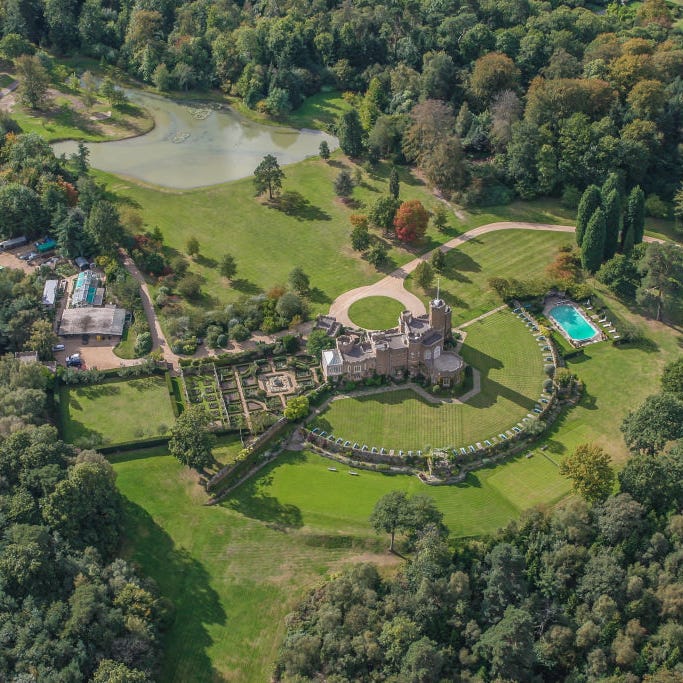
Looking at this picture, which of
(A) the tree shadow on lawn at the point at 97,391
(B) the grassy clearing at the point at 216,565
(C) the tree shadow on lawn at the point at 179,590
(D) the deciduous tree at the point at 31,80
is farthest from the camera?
(D) the deciduous tree at the point at 31,80

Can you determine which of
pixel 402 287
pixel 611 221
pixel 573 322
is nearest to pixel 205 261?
pixel 402 287

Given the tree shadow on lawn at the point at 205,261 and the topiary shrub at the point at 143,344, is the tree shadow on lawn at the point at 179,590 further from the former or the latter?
the tree shadow on lawn at the point at 205,261

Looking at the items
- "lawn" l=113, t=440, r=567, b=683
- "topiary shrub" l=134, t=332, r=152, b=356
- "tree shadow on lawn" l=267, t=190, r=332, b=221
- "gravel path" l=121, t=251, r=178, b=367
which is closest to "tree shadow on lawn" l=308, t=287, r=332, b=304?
"tree shadow on lawn" l=267, t=190, r=332, b=221

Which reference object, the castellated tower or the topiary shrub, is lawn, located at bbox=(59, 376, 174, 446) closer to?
the topiary shrub

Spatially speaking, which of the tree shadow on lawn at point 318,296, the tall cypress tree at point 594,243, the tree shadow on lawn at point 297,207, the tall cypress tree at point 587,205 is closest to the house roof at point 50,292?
the tree shadow on lawn at point 318,296

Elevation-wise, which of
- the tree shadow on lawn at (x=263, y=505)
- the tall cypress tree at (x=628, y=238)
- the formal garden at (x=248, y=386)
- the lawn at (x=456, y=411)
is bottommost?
the tree shadow on lawn at (x=263, y=505)

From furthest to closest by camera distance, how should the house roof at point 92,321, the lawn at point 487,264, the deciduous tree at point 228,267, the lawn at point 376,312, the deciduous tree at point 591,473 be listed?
the deciduous tree at point 228,267 → the lawn at point 487,264 → the lawn at point 376,312 → the house roof at point 92,321 → the deciduous tree at point 591,473

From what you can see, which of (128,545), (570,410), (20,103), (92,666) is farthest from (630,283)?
(20,103)

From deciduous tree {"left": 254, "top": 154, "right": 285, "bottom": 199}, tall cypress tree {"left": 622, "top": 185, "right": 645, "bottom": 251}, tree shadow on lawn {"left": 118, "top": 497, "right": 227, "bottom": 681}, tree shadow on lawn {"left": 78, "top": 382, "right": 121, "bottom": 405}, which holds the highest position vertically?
tall cypress tree {"left": 622, "top": 185, "right": 645, "bottom": 251}
